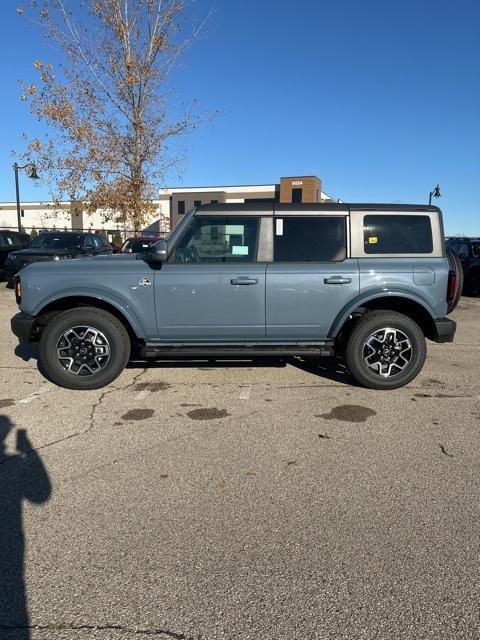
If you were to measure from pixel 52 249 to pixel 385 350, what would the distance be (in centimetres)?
1107

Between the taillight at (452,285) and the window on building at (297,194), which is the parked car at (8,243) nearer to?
the taillight at (452,285)

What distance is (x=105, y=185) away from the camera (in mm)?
16844

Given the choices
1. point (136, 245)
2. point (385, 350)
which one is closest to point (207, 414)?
point (385, 350)

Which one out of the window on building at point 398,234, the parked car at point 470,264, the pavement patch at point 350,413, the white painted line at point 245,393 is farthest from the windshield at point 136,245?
the pavement patch at point 350,413

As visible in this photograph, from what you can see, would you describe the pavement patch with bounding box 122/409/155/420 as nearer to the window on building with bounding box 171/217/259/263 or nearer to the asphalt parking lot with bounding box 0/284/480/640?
the asphalt parking lot with bounding box 0/284/480/640

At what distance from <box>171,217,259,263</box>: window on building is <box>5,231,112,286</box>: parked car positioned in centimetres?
867

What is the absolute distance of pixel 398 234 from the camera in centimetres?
518

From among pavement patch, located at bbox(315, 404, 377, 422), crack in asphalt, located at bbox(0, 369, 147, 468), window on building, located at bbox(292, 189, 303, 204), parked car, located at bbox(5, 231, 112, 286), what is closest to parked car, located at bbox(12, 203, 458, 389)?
crack in asphalt, located at bbox(0, 369, 147, 468)

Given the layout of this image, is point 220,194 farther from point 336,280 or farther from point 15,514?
point 15,514

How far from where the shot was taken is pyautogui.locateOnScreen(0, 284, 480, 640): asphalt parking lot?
210cm

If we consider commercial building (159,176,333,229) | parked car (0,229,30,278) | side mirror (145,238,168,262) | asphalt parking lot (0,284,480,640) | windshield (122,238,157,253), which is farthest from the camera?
commercial building (159,176,333,229)

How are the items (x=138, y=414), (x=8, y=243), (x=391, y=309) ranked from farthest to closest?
(x=8, y=243), (x=391, y=309), (x=138, y=414)

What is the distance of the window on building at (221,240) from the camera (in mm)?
5082

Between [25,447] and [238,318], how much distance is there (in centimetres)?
236
